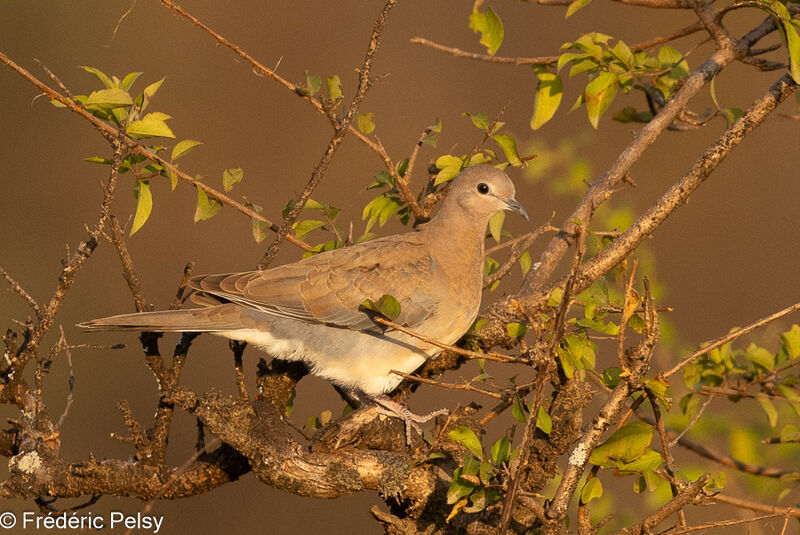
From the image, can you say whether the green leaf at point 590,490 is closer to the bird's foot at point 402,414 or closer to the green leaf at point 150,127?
the bird's foot at point 402,414

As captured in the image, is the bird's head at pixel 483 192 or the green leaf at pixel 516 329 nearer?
the green leaf at pixel 516 329

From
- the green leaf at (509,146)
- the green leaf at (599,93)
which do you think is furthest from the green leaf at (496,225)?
the green leaf at (599,93)

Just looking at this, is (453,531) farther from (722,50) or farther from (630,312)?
(722,50)

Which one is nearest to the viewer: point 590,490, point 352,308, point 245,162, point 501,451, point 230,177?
point 501,451

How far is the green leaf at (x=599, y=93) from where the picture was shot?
342 centimetres

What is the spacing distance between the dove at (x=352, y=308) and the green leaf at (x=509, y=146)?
70 centimetres

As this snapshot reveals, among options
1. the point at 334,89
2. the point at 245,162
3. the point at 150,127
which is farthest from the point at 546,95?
the point at 245,162

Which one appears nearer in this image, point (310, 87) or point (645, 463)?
point (645, 463)

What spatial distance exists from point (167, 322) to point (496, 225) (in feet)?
5.20

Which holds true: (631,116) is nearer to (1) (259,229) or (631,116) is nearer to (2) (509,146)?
(2) (509,146)

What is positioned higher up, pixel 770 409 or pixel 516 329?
pixel 516 329

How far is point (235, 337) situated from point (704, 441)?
221cm

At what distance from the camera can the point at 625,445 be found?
2.66 m

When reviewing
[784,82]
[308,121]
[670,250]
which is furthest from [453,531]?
[308,121]
